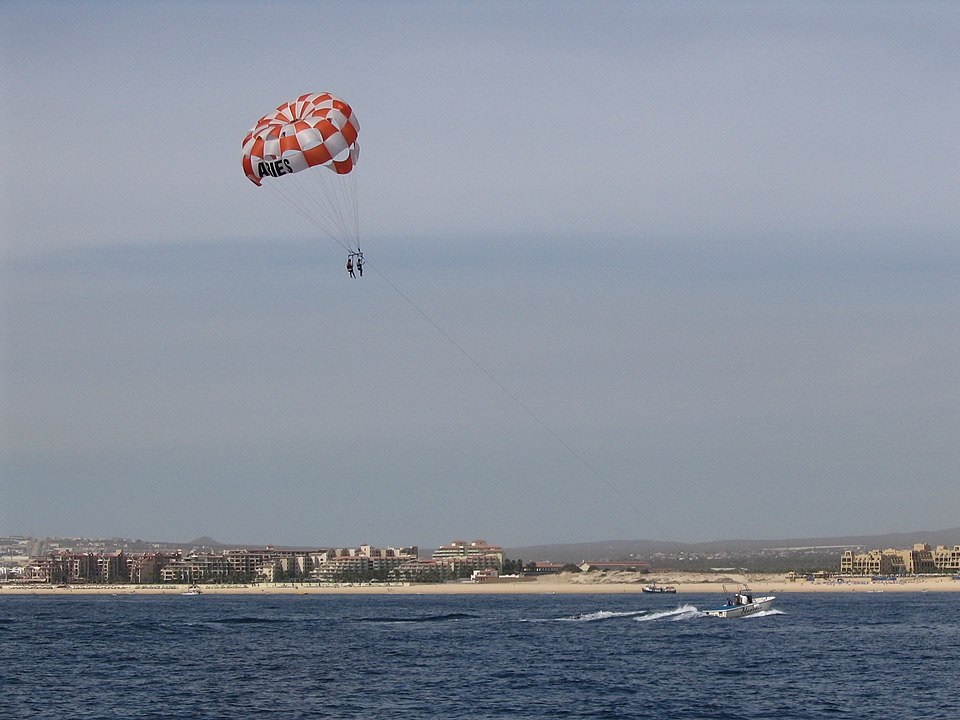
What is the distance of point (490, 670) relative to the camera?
57.2m

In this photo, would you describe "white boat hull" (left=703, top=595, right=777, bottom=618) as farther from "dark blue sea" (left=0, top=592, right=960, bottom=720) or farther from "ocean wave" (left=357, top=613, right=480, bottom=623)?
"ocean wave" (left=357, top=613, right=480, bottom=623)

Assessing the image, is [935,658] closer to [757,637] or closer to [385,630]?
[757,637]

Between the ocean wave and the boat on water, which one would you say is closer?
the boat on water

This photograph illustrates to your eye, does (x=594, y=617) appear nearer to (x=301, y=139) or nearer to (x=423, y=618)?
(x=423, y=618)

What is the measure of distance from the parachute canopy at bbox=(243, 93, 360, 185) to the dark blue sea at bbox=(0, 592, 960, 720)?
18.3 meters

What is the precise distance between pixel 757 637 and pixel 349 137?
40.2 meters

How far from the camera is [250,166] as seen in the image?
50469mm

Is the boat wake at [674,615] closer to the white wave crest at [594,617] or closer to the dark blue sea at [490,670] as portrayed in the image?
the white wave crest at [594,617]

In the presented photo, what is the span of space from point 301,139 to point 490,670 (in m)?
22.5

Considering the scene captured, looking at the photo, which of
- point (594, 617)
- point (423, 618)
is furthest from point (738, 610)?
point (423, 618)

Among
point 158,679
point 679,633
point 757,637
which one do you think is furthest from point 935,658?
point 158,679

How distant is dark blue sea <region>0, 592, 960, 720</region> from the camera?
45562mm

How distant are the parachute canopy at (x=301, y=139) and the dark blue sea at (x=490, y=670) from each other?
18.3m

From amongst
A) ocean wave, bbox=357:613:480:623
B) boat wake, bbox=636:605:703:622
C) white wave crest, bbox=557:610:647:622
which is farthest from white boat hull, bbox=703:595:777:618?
ocean wave, bbox=357:613:480:623
